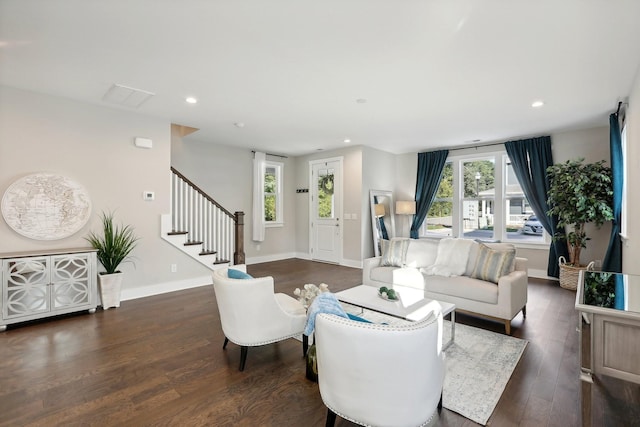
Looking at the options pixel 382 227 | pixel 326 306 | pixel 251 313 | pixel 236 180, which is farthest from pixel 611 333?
pixel 236 180

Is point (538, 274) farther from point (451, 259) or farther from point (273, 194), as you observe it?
point (273, 194)

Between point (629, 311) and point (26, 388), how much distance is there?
153 inches

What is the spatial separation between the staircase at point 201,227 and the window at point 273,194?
1.94 m

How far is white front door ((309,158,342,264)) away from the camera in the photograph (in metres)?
6.95

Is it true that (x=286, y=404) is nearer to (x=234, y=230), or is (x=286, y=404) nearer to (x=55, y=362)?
(x=55, y=362)

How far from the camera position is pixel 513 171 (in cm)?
599

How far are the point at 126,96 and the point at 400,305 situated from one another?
3.95 meters

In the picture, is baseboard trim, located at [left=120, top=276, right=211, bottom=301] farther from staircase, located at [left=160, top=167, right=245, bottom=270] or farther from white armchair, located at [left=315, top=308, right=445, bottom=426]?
white armchair, located at [left=315, top=308, right=445, bottom=426]

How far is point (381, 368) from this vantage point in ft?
4.43

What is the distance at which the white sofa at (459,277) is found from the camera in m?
3.14

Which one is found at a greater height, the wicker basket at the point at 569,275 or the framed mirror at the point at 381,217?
the framed mirror at the point at 381,217

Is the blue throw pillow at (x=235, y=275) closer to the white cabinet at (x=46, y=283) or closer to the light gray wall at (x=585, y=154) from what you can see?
the white cabinet at (x=46, y=283)

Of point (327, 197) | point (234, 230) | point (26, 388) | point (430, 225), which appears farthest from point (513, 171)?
point (26, 388)

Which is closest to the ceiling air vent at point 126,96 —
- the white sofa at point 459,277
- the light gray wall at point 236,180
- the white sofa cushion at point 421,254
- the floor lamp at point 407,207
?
the light gray wall at point 236,180
